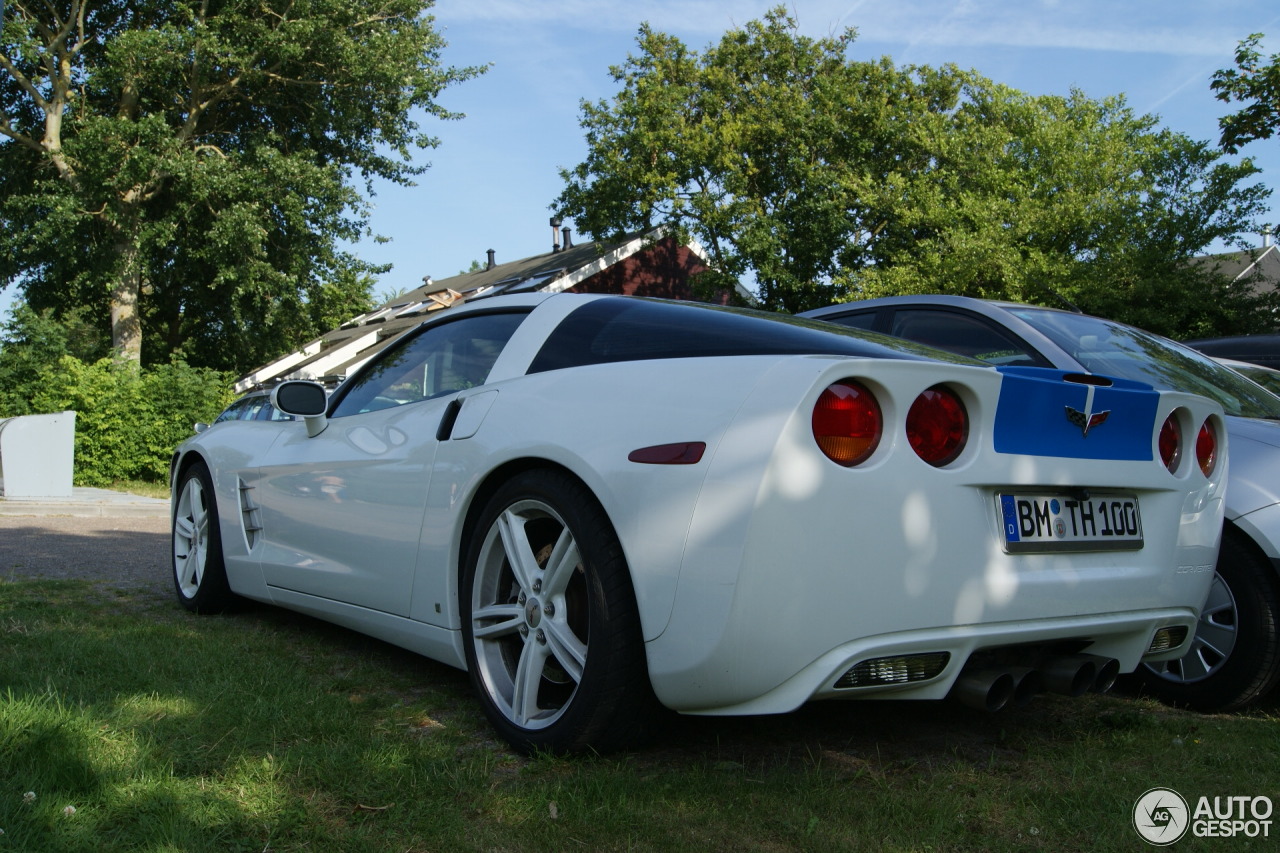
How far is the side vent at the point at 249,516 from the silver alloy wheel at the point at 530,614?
1.84m

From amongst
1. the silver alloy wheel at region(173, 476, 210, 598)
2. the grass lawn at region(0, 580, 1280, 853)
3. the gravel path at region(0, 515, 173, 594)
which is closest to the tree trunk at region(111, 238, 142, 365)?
the gravel path at region(0, 515, 173, 594)

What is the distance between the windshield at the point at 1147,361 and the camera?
13.3ft

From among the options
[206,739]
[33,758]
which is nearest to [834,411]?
[206,739]

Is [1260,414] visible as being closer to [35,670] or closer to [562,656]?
[562,656]

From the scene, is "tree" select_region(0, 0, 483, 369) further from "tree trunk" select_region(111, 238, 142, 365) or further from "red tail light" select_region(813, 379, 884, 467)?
"red tail light" select_region(813, 379, 884, 467)

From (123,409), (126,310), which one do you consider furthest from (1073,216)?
(126,310)

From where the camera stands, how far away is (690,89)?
96.3ft

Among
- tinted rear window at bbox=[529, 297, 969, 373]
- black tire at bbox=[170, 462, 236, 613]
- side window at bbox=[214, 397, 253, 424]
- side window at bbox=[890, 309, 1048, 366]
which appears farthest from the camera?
side window at bbox=[214, 397, 253, 424]

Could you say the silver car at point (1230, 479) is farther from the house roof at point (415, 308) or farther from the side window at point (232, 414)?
the house roof at point (415, 308)

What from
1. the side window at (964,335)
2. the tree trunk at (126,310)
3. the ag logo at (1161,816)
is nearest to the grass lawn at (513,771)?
the ag logo at (1161,816)

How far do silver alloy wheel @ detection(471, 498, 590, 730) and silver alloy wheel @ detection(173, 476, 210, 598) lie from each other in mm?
2375

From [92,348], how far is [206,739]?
3143 centimetres

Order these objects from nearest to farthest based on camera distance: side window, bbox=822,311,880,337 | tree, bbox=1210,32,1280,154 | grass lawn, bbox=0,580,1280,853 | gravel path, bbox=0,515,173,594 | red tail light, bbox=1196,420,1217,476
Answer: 1. grass lawn, bbox=0,580,1280,853
2. red tail light, bbox=1196,420,1217,476
3. side window, bbox=822,311,880,337
4. gravel path, bbox=0,515,173,594
5. tree, bbox=1210,32,1280,154

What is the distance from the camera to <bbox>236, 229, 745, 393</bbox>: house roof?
27656 millimetres
